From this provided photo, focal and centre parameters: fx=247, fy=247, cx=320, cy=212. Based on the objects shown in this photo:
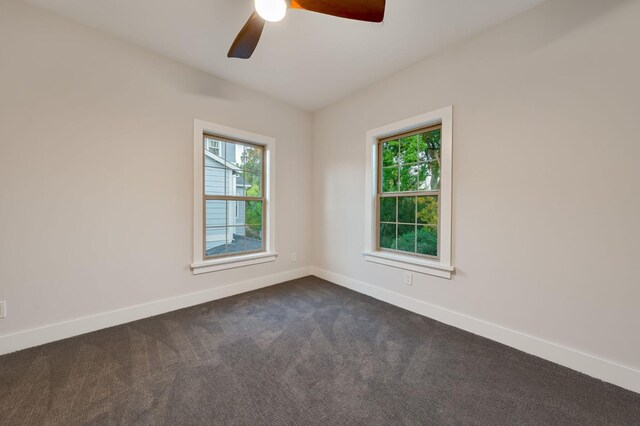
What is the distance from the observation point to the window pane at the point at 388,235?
296cm

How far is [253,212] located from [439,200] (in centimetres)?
229

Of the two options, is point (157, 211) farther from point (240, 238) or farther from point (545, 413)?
point (545, 413)

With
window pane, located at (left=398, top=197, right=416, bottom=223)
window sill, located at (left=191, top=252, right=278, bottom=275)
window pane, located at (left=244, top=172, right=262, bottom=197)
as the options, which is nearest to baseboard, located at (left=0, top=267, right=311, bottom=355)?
window sill, located at (left=191, top=252, right=278, bottom=275)

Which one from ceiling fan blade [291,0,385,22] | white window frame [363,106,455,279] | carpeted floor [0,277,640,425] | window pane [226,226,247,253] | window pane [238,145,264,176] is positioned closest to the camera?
carpeted floor [0,277,640,425]

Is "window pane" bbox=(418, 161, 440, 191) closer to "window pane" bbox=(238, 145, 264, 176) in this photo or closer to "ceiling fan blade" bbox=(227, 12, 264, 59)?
"ceiling fan blade" bbox=(227, 12, 264, 59)

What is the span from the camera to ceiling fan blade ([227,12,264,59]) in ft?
5.26

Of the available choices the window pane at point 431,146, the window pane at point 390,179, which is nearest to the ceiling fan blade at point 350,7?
the window pane at point 431,146

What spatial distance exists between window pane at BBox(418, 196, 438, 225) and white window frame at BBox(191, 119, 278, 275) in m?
1.89

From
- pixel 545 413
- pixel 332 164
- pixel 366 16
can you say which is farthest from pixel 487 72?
pixel 545 413

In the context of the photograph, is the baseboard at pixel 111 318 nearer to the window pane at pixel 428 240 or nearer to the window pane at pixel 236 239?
the window pane at pixel 236 239

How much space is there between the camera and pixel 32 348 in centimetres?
189

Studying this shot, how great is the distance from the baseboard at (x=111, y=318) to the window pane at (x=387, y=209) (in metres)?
1.82

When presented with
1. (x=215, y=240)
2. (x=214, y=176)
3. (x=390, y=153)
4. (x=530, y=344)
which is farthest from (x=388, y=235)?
(x=214, y=176)

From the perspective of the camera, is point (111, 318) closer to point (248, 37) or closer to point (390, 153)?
point (248, 37)
